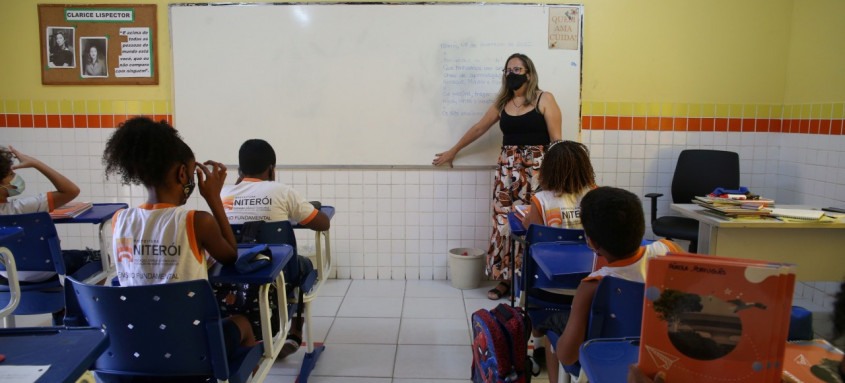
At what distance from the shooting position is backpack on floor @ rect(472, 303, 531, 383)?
2.11 meters

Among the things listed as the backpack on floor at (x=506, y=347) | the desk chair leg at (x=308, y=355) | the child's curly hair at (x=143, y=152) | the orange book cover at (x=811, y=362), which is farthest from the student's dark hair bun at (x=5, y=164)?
the orange book cover at (x=811, y=362)

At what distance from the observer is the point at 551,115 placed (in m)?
3.67

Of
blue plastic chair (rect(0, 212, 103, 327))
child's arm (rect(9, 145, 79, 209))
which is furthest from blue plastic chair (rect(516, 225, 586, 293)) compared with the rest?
child's arm (rect(9, 145, 79, 209))

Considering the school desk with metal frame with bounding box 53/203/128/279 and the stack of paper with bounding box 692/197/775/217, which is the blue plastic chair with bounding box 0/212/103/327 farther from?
the stack of paper with bounding box 692/197/775/217

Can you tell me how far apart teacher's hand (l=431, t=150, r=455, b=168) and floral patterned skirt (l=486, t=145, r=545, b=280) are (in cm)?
36

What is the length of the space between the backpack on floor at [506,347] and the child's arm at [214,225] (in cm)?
101

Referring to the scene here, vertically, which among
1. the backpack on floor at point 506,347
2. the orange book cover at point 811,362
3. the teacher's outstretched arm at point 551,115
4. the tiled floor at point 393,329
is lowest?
the tiled floor at point 393,329

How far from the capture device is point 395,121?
4.07 metres

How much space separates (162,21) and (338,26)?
130cm

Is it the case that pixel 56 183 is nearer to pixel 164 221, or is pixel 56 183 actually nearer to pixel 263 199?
pixel 263 199

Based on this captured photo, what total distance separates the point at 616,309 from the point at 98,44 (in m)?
4.14

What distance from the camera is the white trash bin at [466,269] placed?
400cm

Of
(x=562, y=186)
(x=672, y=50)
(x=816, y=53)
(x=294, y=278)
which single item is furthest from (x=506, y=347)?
(x=816, y=53)

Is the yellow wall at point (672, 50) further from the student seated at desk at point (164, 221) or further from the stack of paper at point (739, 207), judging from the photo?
the student seated at desk at point (164, 221)
